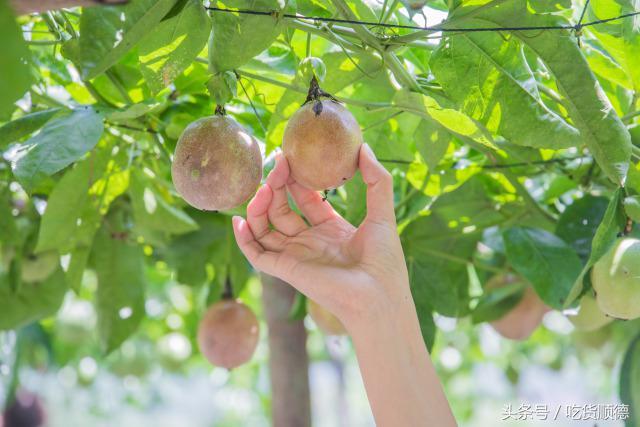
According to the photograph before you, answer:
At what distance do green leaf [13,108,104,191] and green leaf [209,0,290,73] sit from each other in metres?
0.21

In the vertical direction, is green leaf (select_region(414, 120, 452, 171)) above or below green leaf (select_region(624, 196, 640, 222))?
below

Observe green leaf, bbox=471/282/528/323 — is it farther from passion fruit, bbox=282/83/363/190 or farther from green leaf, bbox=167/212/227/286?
passion fruit, bbox=282/83/363/190

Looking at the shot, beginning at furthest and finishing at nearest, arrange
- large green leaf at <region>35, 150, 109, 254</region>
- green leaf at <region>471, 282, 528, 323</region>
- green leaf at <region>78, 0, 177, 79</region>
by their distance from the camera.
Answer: green leaf at <region>471, 282, 528, 323</region> → large green leaf at <region>35, 150, 109, 254</region> → green leaf at <region>78, 0, 177, 79</region>

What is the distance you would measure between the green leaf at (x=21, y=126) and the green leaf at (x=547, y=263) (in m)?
0.76

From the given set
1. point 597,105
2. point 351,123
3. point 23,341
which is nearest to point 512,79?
point 597,105

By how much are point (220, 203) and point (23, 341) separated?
1.91 meters

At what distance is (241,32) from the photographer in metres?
0.85

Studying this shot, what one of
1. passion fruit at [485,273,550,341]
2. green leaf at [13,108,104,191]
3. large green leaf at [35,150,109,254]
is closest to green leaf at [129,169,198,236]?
large green leaf at [35,150,109,254]

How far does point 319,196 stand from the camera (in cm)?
103

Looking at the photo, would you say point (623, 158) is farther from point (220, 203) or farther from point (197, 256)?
point (197, 256)

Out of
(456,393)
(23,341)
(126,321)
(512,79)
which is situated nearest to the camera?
(512,79)

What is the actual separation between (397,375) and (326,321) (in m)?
0.67

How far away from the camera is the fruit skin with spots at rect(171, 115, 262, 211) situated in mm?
862

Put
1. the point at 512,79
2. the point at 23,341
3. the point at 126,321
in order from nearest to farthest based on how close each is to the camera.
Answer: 1. the point at 512,79
2. the point at 126,321
3. the point at 23,341
